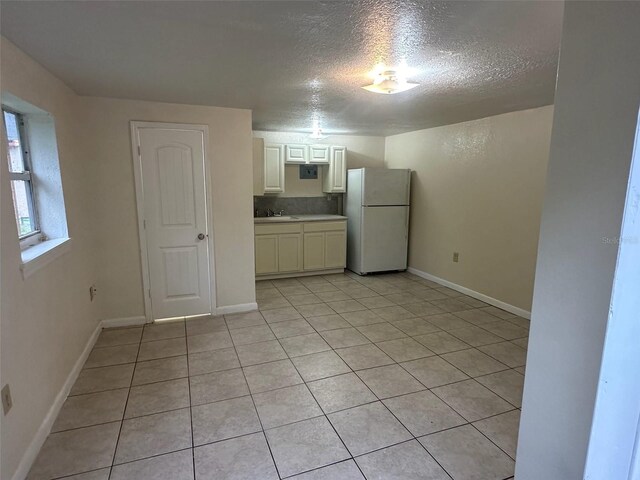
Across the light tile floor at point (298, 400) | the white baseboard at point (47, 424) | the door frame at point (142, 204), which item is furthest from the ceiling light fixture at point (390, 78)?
the white baseboard at point (47, 424)

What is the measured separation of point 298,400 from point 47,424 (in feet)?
4.74

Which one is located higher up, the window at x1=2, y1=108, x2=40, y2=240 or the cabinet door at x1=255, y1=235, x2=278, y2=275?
the window at x1=2, y1=108, x2=40, y2=240

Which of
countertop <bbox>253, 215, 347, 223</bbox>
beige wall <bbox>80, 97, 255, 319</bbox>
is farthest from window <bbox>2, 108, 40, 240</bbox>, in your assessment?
countertop <bbox>253, 215, 347, 223</bbox>

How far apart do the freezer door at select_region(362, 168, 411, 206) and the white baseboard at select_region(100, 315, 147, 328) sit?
324 cm

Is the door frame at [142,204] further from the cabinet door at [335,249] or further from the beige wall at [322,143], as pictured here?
the cabinet door at [335,249]

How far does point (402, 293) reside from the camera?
466cm

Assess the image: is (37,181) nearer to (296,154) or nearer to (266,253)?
(266,253)

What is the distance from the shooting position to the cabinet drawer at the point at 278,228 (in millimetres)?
5098

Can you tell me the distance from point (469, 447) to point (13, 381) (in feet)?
7.70

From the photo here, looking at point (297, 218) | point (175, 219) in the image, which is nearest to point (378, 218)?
point (297, 218)

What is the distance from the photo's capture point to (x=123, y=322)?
3.56 metres

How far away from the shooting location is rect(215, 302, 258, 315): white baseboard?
3869 millimetres

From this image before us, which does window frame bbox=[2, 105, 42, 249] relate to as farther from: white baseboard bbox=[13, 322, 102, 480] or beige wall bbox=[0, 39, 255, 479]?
white baseboard bbox=[13, 322, 102, 480]

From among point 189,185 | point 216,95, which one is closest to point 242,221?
point 189,185
